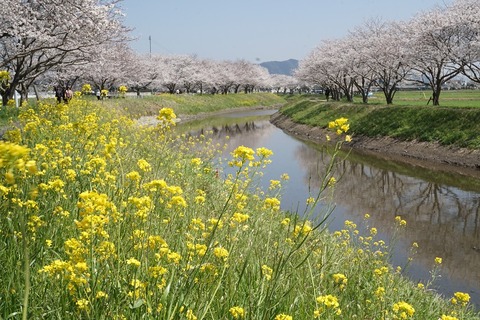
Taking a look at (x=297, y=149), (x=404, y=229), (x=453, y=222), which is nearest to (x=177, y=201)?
(x=404, y=229)

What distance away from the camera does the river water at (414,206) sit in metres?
9.16

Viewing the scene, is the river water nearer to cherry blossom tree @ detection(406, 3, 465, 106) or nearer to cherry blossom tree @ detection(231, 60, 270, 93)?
cherry blossom tree @ detection(406, 3, 465, 106)

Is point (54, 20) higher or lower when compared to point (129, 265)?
higher

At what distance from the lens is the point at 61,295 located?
2543 millimetres

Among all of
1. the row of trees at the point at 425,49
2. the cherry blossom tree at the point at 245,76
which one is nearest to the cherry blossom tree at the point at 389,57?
the row of trees at the point at 425,49

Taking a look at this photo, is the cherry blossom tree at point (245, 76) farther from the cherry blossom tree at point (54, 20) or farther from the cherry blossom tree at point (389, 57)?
the cherry blossom tree at point (54, 20)

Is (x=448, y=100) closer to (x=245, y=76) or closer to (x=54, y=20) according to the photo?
(x=54, y=20)

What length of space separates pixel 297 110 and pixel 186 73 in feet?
111

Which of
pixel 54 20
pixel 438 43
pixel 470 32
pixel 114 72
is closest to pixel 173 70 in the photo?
pixel 114 72

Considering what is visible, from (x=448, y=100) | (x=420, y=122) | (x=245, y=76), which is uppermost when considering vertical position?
(x=245, y=76)

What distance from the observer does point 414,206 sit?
1387 centimetres

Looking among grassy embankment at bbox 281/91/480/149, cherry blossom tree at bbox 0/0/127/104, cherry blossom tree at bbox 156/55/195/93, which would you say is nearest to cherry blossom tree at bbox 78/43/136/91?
cherry blossom tree at bbox 156/55/195/93

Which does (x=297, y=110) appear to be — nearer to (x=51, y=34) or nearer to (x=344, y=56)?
(x=344, y=56)

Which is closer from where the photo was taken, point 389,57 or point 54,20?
point 54,20
